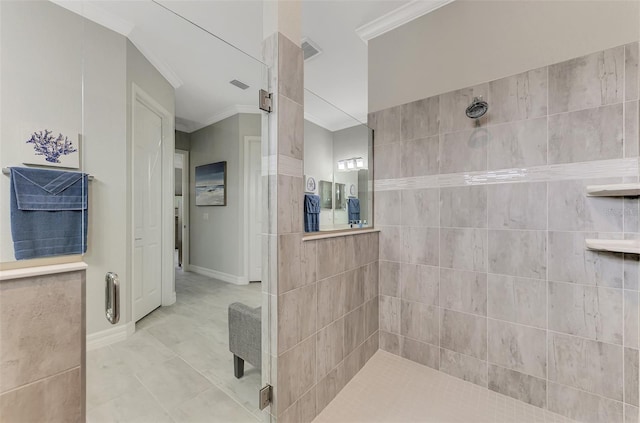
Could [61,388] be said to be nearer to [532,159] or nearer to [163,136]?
[163,136]

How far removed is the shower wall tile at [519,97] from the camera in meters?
1.61

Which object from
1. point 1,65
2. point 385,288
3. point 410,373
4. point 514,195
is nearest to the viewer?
point 1,65

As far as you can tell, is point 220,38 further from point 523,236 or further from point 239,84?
point 523,236

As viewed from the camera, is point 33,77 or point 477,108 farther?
point 477,108

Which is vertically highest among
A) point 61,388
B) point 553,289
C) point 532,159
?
point 532,159

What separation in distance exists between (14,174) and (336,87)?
3.09m

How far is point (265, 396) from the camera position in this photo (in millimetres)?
1291

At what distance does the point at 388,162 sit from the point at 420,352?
1589 mm

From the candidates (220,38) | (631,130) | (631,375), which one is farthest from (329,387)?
(220,38)

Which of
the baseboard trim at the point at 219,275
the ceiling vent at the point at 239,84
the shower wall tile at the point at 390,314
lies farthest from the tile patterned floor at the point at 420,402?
the ceiling vent at the point at 239,84

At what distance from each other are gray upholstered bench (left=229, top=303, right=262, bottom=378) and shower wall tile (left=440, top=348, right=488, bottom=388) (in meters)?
1.42

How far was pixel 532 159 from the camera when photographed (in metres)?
1.63

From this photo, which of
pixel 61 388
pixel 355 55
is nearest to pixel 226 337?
pixel 61 388

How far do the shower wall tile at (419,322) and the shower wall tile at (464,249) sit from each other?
399mm
